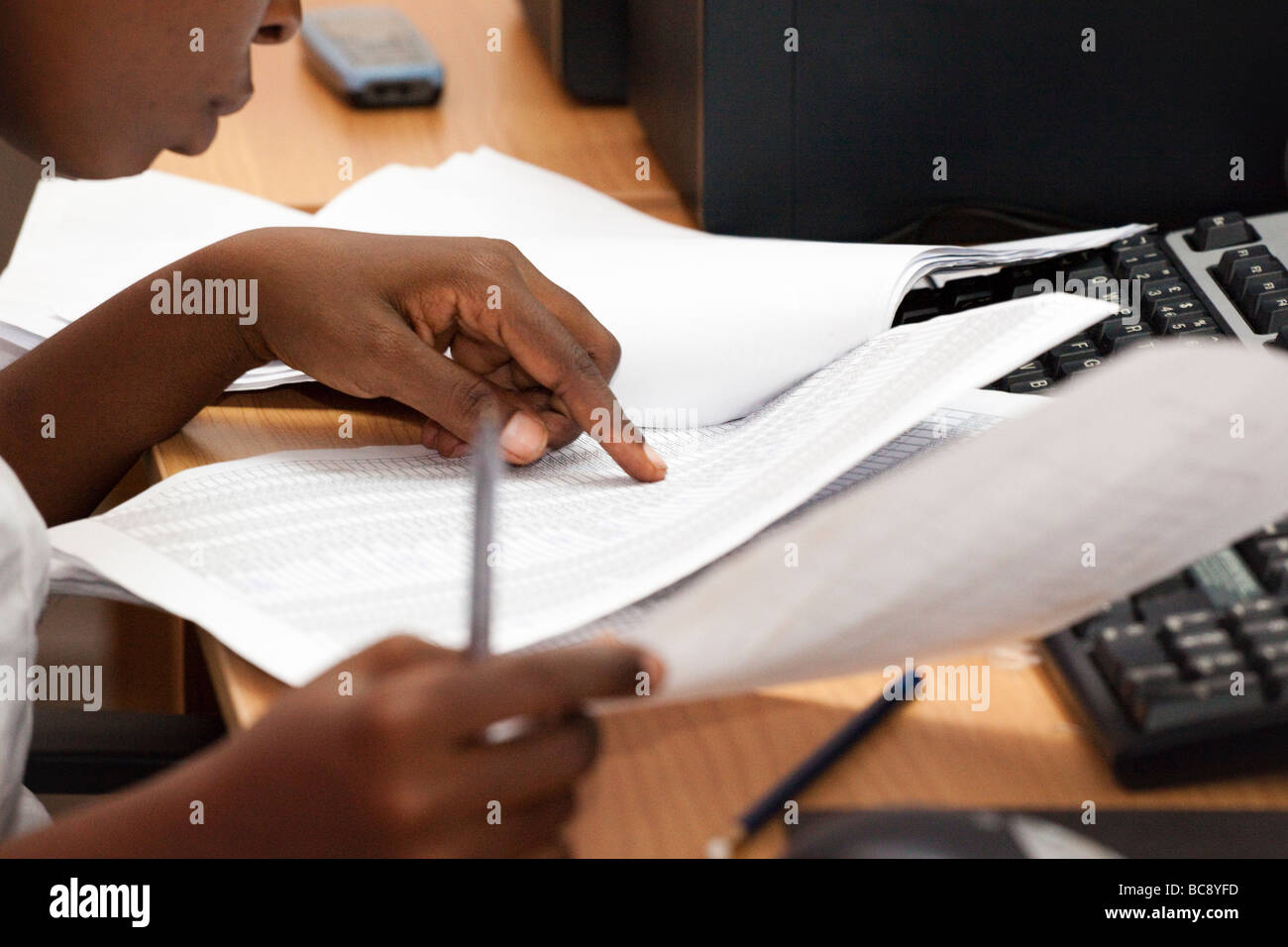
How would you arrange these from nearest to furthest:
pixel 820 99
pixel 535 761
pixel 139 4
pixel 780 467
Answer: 1. pixel 535 761
2. pixel 780 467
3. pixel 139 4
4. pixel 820 99

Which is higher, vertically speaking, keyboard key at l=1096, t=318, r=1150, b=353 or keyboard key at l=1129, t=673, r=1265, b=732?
keyboard key at l=1096, t=318, r=1150, b=353

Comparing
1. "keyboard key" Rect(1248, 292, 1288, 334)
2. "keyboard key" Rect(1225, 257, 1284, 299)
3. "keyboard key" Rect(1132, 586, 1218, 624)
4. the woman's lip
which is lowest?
"keyboard key" Rect(1132, 586, 1218, 624)

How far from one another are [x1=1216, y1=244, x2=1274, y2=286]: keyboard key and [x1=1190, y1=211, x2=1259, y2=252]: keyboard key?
12 mm

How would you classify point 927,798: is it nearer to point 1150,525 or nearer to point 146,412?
point 1150,525

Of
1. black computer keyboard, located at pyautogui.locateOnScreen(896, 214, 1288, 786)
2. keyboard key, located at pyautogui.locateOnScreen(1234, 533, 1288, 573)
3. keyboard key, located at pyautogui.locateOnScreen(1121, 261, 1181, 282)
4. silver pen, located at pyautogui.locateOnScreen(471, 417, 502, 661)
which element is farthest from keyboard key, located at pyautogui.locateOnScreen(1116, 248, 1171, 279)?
silver pen, located at pyautogui.locateOnScreen(471, 417, 502, 661)

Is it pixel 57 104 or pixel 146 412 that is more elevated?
pixel 57 104

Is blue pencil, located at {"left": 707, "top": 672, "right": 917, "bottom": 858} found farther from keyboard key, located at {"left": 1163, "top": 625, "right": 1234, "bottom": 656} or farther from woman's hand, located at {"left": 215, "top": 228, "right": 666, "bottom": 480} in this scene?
woman's hand, located at {"left": 215, "top": 228, "right": 666, "bottom": 480}

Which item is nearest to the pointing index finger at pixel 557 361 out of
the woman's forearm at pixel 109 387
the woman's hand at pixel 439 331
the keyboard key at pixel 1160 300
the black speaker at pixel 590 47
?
the woman's hand at pixel 439 331

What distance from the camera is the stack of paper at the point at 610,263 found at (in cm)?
64

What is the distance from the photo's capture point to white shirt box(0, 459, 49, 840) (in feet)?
1.59

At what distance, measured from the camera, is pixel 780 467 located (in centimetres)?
52

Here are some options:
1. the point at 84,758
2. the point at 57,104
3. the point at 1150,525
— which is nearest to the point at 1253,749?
the point at 1150,525

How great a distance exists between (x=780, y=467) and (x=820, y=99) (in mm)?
342

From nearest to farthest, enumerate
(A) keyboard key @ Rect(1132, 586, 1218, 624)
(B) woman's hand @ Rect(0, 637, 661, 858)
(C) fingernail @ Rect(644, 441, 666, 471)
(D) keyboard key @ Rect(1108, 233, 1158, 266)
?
(B) woman's hand @ Rect(0, 637, 661, 858) → (A) keyboard key @ Rect(1132, 586, 1218, 624) → (C) fingernail @ Rect(644, 441, 666, 471) → (D) keyboard key @ Rect(1108, 233, 1158, 266)
